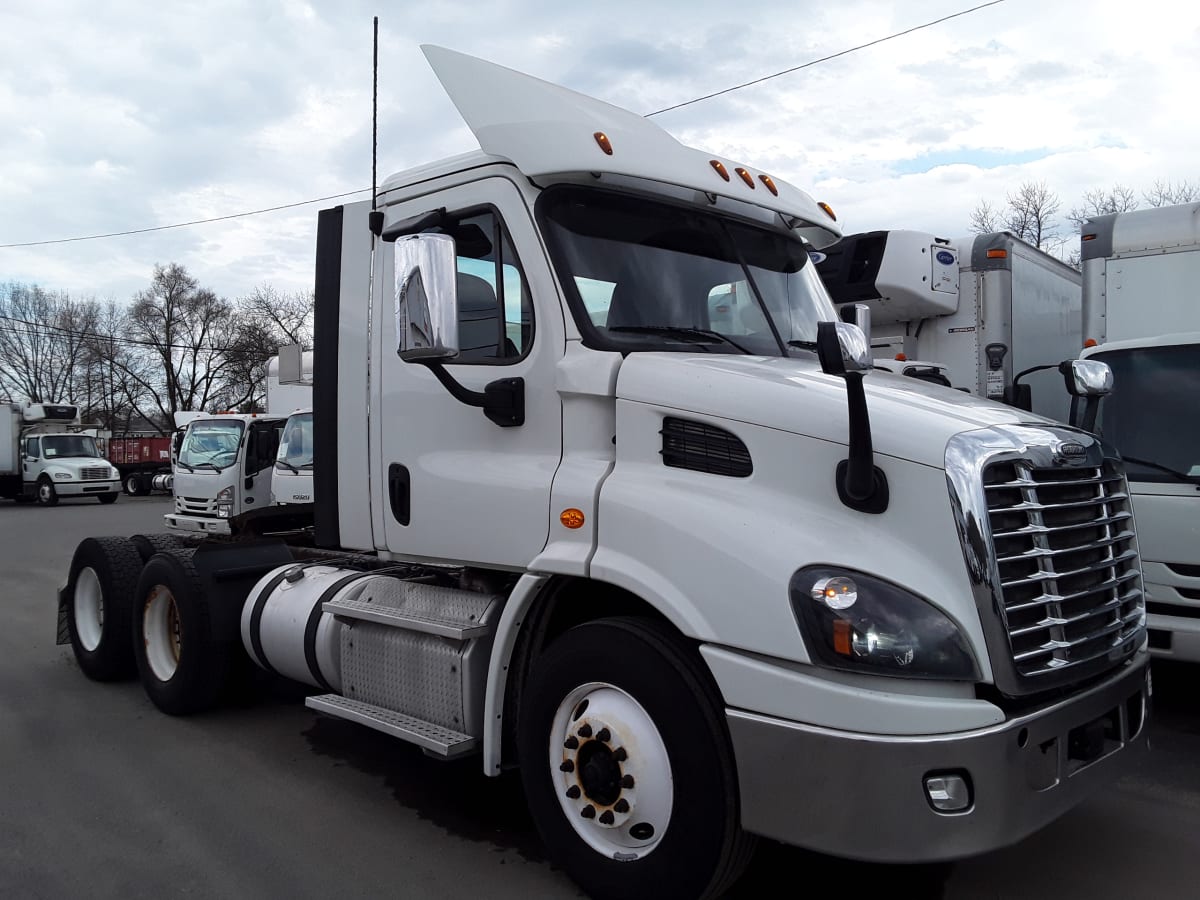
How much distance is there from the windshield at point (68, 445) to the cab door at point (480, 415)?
3143 centimetres

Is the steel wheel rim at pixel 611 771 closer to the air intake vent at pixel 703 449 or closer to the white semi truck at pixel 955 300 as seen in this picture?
the air intake vent at pixel 703 449

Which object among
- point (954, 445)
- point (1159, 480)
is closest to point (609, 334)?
point (954, 445)

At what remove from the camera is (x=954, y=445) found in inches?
116

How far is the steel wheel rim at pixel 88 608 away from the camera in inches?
280

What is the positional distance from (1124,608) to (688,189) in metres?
2.31

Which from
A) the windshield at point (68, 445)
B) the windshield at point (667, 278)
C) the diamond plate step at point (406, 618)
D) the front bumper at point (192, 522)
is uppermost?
the windshield at point (667, 278)

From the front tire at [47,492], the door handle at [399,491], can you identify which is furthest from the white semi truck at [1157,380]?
the front tire at [47,492]

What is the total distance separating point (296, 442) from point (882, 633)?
11960 millimetres

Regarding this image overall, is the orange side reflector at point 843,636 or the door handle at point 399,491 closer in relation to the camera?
the orange side reflector at point 843,636

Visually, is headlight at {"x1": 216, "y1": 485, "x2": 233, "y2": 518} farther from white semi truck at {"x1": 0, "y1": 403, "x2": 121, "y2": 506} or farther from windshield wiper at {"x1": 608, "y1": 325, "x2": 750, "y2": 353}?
white semi truck at {"x1": 0, "y1": 403, "x2": 121, "y2": 506}

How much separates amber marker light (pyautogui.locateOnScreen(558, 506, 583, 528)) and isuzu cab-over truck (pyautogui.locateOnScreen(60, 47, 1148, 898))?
0.02 meters

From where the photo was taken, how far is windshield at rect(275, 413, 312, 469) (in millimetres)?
13484

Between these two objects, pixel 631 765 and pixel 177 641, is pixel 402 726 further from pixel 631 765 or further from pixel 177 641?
pixel 177 641

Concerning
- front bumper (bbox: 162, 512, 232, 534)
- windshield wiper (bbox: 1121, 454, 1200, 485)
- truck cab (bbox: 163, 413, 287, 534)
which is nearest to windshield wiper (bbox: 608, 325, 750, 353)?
windshield wiper (bbox: 1121, 454, 1200, 485)
